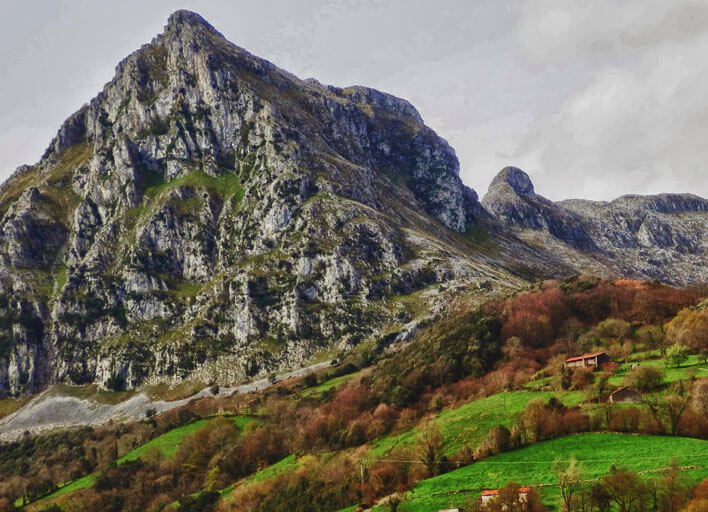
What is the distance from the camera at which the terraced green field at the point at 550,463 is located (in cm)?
4488

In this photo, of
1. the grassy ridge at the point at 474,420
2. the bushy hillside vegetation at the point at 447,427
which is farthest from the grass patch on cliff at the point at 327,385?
the grassy ridge at the point at 474,420

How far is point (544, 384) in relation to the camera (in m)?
74.9

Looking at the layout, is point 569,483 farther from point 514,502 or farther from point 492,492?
point 492,492

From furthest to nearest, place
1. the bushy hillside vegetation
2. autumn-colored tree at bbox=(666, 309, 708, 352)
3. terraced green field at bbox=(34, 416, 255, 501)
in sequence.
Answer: terraced green field at bbox=(34, 416, 255, 501) < autumn-colored tree at bbox=(666, 309, 708, 352) < the bushy hillside vegetation

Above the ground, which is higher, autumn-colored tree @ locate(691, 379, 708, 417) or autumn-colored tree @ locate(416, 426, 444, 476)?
autumn-colored tree @ locate(691, 379, 708, 417)

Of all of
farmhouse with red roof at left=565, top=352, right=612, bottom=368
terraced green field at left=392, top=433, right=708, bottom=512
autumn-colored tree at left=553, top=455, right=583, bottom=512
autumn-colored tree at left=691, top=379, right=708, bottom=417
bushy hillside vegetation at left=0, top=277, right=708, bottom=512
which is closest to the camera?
autumn-colored tree at left=553, top=455, right=583, bottom=512

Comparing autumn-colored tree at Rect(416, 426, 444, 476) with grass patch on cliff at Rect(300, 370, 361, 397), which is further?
grass patch on cliff at Rect(300, 370, 361, 397)

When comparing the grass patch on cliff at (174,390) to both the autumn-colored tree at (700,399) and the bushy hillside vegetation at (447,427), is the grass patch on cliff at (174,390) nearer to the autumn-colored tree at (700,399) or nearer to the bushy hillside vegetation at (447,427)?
the bushy hillside vegetation at (447,427)

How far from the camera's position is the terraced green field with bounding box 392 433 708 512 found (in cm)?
4488

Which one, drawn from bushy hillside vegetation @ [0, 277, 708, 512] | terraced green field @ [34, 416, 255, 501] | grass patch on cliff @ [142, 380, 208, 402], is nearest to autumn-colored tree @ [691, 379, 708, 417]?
bushy hillside vegetation @ [0, 277, 708, 512]

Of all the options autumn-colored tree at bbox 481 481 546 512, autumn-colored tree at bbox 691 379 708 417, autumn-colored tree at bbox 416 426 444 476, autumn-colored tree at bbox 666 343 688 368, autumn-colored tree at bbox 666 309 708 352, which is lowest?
autumn-colored tree at bbox 416 426 444 476

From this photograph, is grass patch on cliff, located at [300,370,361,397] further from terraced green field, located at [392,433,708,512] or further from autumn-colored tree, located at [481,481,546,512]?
autumn-colored tree, located at [481,481,546,512]

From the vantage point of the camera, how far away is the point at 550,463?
51125mm

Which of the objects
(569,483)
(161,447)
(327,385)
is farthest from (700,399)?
(161,447)
